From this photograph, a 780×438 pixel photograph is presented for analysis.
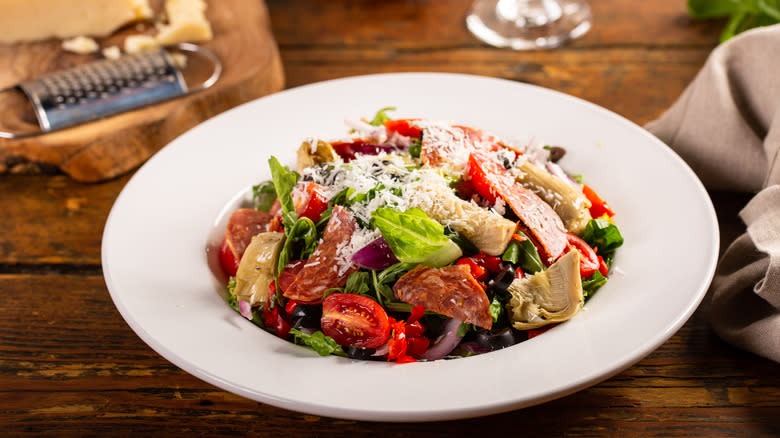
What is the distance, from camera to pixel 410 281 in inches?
87.6

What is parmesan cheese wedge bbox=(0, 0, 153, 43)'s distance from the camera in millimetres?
4277

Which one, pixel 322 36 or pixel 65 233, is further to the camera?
pixel 322 36

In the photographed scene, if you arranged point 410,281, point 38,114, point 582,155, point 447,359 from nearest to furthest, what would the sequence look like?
point 447,359 → point 410,281 → point 582,155 → point 38,114

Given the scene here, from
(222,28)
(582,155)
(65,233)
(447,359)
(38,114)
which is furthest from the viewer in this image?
(222,28)

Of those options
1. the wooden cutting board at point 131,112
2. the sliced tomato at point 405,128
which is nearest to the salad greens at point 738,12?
the sliced tomato at point 405,128

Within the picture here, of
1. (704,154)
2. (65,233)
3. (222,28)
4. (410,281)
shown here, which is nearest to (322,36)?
(222,28)

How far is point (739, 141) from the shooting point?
3.00 m

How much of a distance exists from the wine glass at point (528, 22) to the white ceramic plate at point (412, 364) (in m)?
1.26

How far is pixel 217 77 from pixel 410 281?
215 cm

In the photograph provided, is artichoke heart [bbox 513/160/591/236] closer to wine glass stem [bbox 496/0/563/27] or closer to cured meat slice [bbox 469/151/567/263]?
cured meat slice [bbox 469/151/567/263]

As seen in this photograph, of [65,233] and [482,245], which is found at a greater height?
[482,245]

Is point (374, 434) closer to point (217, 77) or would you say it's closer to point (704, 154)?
point (704, 154)

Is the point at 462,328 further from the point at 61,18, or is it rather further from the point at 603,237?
the point at 61,18

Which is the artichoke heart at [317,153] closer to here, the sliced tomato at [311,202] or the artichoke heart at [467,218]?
the sliced tomato at [311,202]
